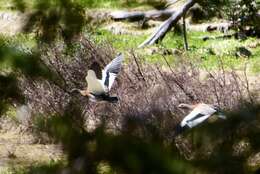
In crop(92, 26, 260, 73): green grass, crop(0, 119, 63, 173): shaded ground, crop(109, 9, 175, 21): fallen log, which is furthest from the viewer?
crop(109, 9, 175, 21): fallen log

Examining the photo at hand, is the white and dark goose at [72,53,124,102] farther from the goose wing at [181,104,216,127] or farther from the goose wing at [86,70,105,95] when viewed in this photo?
the goose wing at [181,104,216,127]

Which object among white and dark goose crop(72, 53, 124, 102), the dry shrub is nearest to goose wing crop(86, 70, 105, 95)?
white and dark goose crop(72, 53, 124, 102)

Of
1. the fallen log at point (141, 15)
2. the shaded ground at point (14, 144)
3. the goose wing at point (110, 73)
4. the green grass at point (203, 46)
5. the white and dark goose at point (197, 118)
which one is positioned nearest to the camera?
the white and dark goose at point (197, 118)

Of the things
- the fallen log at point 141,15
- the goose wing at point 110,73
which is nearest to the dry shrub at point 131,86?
the goose wing at point 110,73

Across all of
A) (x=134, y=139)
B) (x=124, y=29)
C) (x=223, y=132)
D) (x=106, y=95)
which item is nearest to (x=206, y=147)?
(x=223, y=132)

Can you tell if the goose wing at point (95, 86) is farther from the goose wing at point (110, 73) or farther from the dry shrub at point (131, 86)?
the dry shrub at point (131, 86)

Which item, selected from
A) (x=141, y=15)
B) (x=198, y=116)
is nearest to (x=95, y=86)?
(x=198, y=116)

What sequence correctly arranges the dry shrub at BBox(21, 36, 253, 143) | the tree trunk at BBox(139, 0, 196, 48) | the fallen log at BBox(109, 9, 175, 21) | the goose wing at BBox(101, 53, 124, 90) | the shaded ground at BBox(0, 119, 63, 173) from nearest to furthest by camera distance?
the goose wing at BBox(101, 53, 124, 90) → the dry shrub at BBox(21, 36, 253, 143) → the shaded ground at BBox(0, 119, 63, 173) → the tree trunk at BBox(139, 0, 196, 48) → the fallen log at BBox(109, 9, 175, 21)

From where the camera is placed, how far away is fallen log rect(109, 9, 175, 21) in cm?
1481

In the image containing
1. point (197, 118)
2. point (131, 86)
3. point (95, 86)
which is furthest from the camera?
point (131, 86)

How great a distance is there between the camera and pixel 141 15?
1498cm

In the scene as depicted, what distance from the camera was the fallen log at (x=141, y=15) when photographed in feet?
48.6

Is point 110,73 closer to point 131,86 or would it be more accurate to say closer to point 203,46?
point 131,86

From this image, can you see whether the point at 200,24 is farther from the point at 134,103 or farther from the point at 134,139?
the point at 134,139
